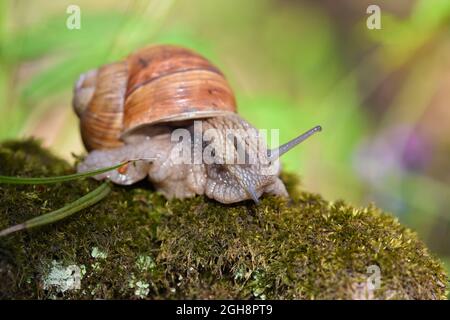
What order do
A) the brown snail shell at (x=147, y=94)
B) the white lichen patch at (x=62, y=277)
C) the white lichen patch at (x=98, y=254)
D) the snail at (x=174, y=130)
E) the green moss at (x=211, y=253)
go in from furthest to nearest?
1. the brown snail shell at (x=147, y=94)
2. the snail at (x=174, y=130)
3. the white lichen patch at (x=98, y=254)
4. the white lichen patch at (x=62, y=277)
5. the green moss at (x=211, y=253)

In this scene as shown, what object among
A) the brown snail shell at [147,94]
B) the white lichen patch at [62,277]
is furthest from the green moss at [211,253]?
the brown snail shell at [147,94]

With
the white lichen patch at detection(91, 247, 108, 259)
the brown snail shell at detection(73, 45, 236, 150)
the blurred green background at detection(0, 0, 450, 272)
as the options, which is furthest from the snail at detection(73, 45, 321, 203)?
the blurred green background at detection(0, 0, 450, 272)

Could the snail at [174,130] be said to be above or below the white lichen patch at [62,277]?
above

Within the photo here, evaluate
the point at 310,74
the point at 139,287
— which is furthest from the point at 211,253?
the point at 310,74

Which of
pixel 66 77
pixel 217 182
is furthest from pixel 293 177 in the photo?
pixel 66 77

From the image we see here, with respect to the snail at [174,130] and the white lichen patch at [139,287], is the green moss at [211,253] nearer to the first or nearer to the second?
the white lichen patch at [139,287]

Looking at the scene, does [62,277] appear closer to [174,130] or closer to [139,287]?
[139,287]

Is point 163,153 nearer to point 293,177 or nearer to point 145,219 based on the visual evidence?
point 145,219

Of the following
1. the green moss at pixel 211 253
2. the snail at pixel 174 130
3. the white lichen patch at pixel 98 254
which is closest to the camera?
the green moss at pixel 211 253

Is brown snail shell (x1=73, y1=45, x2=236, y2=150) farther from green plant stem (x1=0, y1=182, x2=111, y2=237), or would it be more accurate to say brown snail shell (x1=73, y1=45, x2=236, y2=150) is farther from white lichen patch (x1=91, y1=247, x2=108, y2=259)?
white lichen patch (x1=91, y1=247, x2=108, y2=259)
